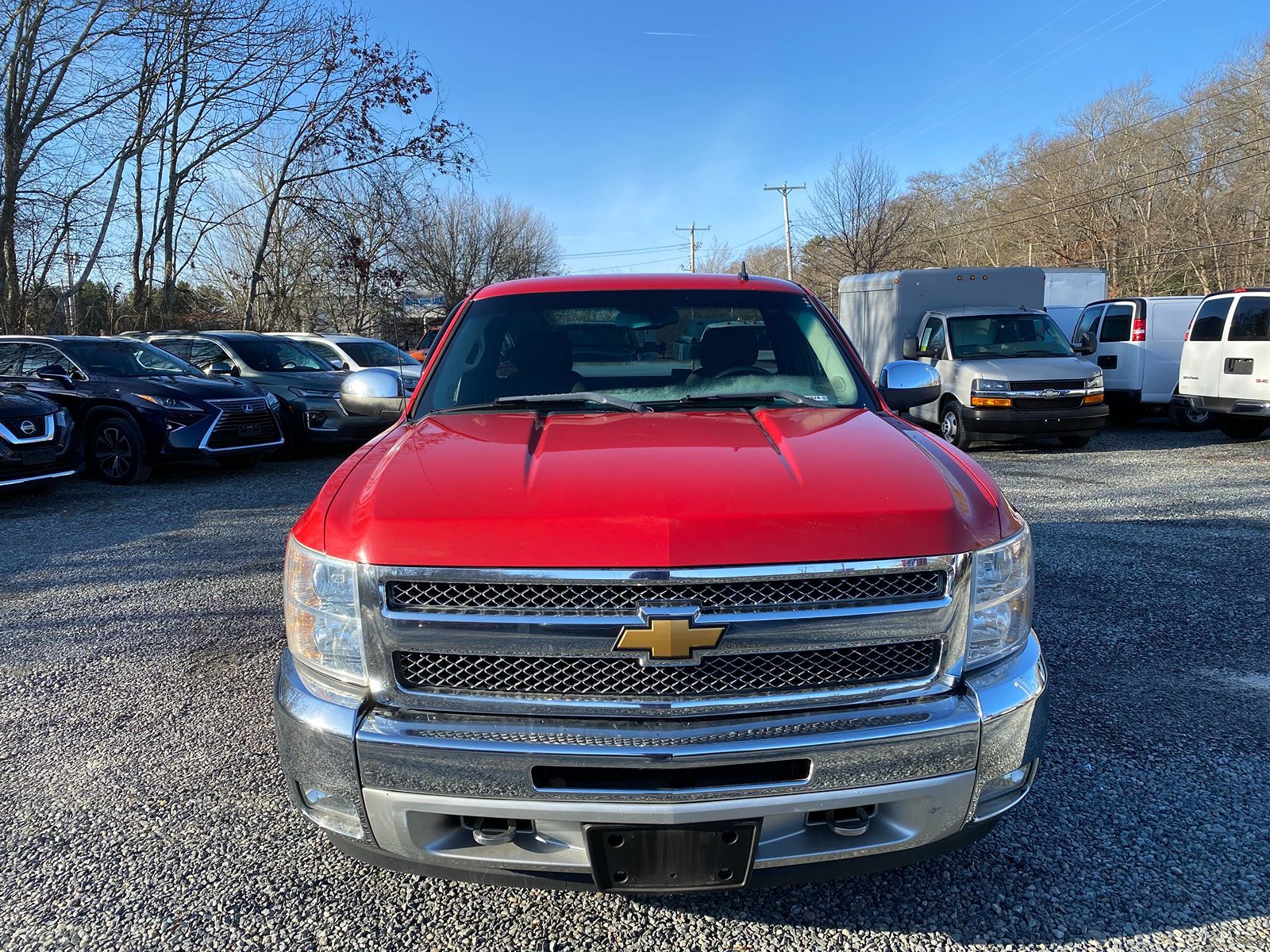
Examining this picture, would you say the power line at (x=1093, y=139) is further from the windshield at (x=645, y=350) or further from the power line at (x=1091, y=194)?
the windshield at (x=645, y=350)

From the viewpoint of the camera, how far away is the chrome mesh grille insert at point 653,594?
1877 mm

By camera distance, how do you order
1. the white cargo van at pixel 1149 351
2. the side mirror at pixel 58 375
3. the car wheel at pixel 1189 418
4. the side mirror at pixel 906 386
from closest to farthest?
1. the side mirror at pixel 906 386
2. the side mirror at pixel 58 375
3. the car wheel at pixel 1189 418
4. the white cargo van at pixel 1149 351

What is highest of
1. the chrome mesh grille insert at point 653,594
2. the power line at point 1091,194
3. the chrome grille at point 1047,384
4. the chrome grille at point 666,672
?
the power line at point 1091,194

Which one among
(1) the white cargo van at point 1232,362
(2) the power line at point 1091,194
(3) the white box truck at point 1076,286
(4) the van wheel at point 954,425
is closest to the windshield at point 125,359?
(4) the van wheel at point 954,425

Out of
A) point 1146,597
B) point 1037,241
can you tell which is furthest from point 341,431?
point 1037,241

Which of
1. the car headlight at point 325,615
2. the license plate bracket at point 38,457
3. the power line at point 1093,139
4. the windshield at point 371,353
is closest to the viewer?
the car headlight at point 325,615

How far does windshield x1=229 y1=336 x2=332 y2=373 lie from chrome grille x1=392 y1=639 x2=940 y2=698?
11233 mm

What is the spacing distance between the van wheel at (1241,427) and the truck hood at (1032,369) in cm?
241

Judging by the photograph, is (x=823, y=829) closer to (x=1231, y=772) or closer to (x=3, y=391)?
(x=1231, y=772)

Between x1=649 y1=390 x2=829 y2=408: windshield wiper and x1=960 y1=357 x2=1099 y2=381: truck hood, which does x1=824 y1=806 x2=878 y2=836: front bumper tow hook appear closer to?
x1=649 y1=390 x2=829 y2=408: windshield wiper

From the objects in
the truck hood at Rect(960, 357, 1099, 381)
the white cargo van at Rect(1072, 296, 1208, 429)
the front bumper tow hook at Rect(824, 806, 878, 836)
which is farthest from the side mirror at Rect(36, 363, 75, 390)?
the white cargo van at Rect(1072, 296, 1208, 429)

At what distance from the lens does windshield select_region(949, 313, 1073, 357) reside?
11.6 metres

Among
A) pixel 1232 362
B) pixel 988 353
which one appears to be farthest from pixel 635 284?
pixel 1232 362

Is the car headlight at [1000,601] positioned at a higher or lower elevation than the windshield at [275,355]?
lower
